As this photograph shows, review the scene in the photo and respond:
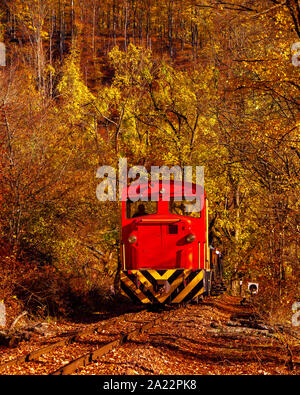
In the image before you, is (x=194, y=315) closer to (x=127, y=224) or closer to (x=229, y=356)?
(x=127, y=224)

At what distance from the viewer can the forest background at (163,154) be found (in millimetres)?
11867

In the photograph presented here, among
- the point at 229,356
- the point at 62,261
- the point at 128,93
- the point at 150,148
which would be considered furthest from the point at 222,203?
the point at 229,356

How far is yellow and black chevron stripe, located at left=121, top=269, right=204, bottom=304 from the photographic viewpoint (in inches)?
526

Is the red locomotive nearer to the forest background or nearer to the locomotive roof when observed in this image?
the locomotive roof

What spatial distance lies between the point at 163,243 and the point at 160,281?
107 cm

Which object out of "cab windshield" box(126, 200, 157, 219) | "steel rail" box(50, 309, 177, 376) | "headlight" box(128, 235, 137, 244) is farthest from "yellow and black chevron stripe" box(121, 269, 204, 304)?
"steel rail" box(50, 309, 177, 376)

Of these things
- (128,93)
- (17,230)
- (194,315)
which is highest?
(128,93)

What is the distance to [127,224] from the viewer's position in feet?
45.6

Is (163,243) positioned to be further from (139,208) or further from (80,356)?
(80,356)

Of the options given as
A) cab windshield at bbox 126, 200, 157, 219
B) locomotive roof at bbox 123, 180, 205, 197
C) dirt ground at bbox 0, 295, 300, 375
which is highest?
locomotive roof at bbox 123, 180, 205, 197

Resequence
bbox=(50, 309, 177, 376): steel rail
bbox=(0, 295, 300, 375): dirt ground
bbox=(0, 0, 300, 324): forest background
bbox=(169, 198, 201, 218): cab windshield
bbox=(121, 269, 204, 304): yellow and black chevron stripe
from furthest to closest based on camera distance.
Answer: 1. bbox=(169, 198, 201, 218): cab windshield
2. bbox=(121, 269, 204, 304): yellow and black chevron stripe
3. bbox=(0, 0, 300, 324): forest background
4. bbox=(0, 295, 300, 375): dirt ground
5. bbox=(50, 309, 177, 376): steel rail

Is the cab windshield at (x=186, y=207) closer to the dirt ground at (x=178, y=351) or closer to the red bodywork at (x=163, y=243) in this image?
the red bodywork at (x=163, y=243)

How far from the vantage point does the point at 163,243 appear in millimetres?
13695
